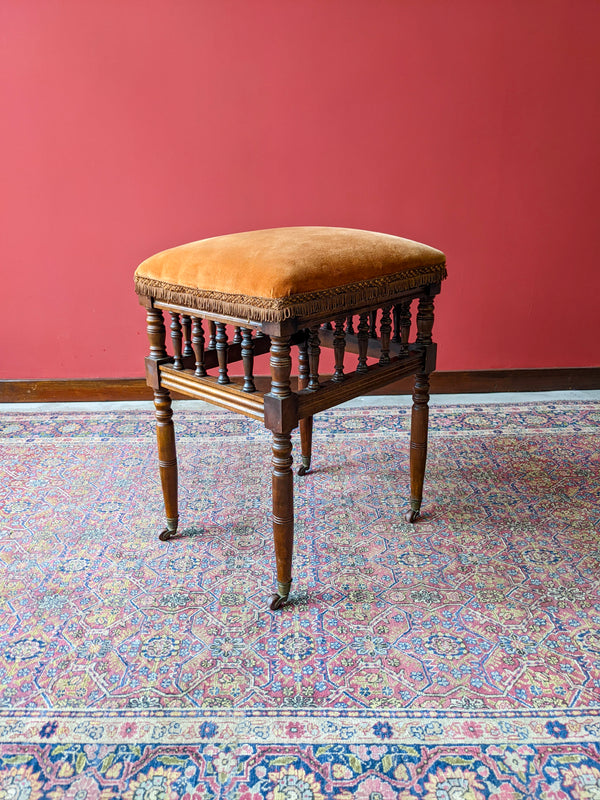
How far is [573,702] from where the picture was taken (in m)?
1.45

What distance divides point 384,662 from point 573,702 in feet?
1.33

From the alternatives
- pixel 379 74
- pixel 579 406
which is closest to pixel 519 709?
pixel 579 406

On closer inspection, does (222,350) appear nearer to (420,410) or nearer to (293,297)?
(293,297)

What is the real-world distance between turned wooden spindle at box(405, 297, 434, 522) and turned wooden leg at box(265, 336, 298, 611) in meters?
0.54

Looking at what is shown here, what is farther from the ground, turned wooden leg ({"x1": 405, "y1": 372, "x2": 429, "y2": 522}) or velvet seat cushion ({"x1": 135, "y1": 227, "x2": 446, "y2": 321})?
velvet seat cushion ({"x1": 135, "y1": 227, "x2": 446, "y2": 321})

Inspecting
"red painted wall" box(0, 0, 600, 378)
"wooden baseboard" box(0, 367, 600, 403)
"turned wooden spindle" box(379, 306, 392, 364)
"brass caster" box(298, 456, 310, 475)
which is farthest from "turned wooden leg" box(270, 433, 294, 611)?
"red painted wall" box(0, 0, 600, 378)

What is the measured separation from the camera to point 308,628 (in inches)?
67.1

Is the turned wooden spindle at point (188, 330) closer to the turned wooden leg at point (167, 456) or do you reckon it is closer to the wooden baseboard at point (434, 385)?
the turned wooden leg at point (167, 456)

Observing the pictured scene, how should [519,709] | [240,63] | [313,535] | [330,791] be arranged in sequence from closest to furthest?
[330,791] → [519,709] → [313,535] → [240,63]

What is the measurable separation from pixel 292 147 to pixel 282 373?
5.83 feet

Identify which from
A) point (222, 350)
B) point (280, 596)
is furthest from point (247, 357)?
point (280, 596)

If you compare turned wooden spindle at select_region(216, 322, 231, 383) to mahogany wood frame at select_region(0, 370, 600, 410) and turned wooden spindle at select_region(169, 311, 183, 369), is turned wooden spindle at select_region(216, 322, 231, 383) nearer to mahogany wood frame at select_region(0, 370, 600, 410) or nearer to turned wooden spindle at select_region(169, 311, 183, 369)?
turned wooden spindle at select_region(169, 311, 183, 369)

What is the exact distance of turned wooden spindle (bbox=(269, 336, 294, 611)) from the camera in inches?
62.9

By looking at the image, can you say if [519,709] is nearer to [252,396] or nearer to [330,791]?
[330,791]
